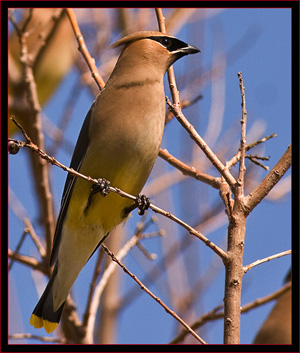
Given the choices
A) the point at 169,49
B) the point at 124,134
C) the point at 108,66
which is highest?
the point at 108,66

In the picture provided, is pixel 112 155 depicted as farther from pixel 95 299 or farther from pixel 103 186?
pixel 95 299

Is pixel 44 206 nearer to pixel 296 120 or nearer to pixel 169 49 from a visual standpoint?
pixel 169 49

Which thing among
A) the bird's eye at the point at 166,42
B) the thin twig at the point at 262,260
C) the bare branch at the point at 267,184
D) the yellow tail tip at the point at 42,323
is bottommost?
the thin twig at the point at 262,260

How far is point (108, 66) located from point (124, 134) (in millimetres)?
2461

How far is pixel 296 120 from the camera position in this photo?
2824mm

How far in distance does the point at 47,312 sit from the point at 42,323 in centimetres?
8

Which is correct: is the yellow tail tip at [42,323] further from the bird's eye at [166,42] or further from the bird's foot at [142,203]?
the bird's eye at [166,42]

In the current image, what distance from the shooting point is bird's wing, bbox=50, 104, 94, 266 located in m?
3.67

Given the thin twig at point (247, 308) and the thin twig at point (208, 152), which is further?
the thin twig at point (247, 308)

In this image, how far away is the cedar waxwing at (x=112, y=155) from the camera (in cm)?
349

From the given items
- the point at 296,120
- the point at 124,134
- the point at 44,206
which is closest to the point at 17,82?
the point at 44,206

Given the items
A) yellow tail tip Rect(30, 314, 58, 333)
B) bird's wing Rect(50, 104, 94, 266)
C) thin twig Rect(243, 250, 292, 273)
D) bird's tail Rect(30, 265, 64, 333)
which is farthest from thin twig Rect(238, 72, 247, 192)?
yellow tail tip Rect(30, 314, 58, 333)

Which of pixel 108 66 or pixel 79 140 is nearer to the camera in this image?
pixel 79 140

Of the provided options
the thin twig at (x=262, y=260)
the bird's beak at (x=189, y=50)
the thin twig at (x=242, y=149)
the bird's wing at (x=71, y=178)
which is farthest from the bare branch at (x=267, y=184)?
the bird's beak at (x=189, y=50)
